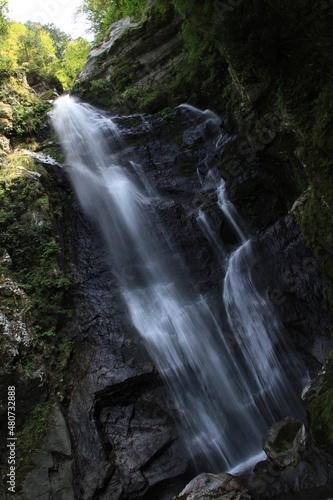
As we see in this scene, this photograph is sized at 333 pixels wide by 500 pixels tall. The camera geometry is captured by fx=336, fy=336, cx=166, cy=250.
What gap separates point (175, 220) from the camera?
11148mm

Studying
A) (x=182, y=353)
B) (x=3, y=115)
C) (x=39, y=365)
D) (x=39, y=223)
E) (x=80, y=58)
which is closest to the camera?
(x=39, y=365)

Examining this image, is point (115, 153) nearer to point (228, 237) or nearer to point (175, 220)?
point (175, 220)

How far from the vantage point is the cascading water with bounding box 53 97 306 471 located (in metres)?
7.62

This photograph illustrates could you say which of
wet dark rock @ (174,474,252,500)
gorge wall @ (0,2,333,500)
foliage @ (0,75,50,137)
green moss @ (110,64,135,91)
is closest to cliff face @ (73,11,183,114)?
green moss @ (110,64,135,91)

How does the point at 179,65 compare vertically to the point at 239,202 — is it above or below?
above

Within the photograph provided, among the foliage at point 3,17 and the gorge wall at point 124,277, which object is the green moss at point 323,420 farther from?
the foliage at point 3,17

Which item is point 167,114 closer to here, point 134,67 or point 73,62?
point 134,67

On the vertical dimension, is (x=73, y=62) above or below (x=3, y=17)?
above

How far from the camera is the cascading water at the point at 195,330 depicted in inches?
300

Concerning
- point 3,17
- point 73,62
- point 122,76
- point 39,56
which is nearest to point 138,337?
point 122,76

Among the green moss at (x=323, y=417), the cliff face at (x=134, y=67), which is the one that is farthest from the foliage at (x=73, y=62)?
the green moss at (x=323, y=417)

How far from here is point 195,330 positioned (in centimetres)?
885

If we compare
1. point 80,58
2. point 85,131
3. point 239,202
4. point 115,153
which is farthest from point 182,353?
point 80,58

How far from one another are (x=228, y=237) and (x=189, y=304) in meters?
2.56
